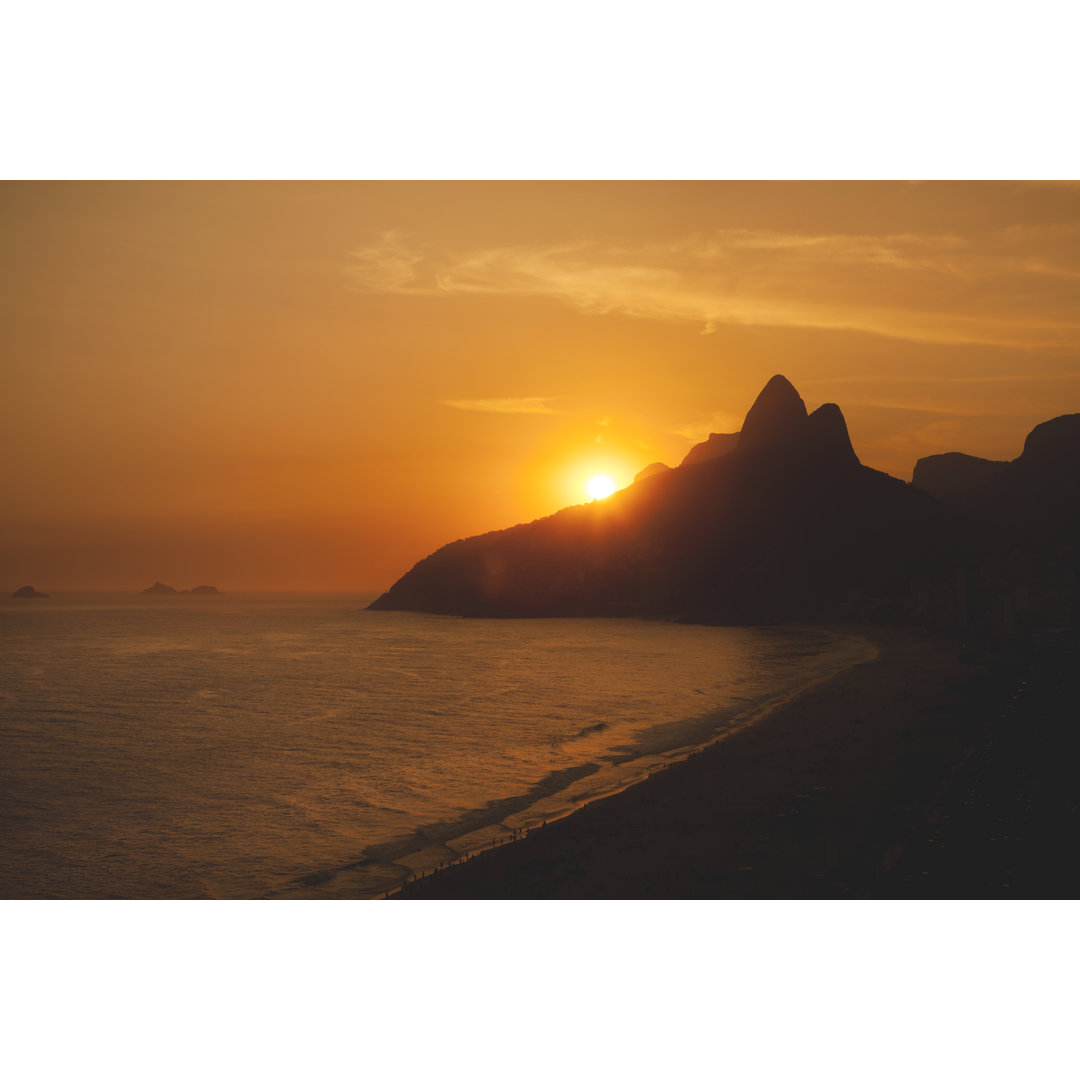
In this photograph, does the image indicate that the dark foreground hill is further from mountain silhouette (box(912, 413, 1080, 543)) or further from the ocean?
the ocean

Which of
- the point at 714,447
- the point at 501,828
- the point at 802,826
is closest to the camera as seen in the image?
the point at 802,826

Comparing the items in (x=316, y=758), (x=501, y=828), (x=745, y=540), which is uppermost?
(x=745, y=540)

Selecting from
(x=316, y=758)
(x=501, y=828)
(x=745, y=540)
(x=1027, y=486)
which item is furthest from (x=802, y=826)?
(x=745, y=540)

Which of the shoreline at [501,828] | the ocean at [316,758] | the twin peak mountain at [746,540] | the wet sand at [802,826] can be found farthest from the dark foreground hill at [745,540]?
the wet sand at [802,826]

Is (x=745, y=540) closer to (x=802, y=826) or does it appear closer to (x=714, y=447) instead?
(x=714, y=447)

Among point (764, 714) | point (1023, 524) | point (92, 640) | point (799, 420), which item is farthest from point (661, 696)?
point (799, 420)

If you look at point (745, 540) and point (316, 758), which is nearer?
point (316, 758)
